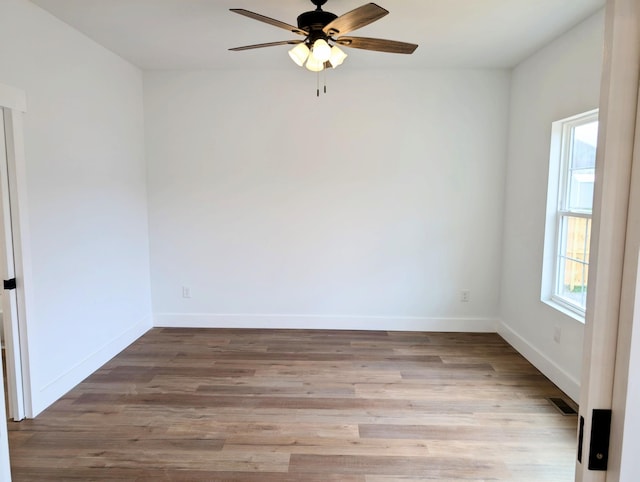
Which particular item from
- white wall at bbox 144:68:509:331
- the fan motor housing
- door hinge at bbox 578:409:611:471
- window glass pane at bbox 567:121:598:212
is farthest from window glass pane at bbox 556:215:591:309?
door hinge at bbox 578:409:611:471

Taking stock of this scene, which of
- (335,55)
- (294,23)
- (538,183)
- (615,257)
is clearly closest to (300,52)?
(335,55)

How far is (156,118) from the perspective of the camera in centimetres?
402

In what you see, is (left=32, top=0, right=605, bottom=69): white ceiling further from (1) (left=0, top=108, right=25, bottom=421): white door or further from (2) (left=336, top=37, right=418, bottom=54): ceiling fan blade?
(1) (left=0, top=108, right=25, bottom=421): white door

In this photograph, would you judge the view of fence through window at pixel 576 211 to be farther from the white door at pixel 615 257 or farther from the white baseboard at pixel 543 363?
the white door at pixel 615 257

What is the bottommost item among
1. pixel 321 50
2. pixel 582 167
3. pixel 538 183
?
pixel 538 183

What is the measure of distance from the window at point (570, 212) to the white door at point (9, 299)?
393 cm

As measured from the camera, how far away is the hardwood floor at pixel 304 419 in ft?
6.86

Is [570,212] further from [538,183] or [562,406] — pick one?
[562,406]

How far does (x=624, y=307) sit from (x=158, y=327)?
14.4 feet

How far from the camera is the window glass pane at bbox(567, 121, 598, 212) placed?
2820mm

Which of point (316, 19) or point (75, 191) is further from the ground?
point (316, 19)

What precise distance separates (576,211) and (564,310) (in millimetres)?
782

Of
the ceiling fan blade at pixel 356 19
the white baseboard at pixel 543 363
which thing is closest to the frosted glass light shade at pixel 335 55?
the ceiling fan blade at pixel 356 19

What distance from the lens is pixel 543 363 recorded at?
319 centimetres
